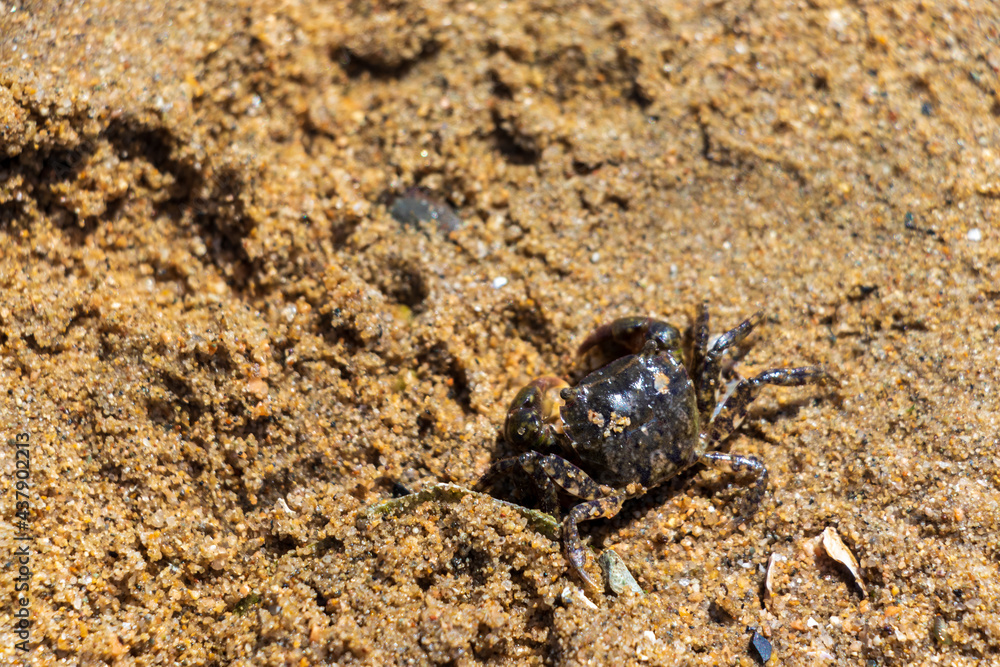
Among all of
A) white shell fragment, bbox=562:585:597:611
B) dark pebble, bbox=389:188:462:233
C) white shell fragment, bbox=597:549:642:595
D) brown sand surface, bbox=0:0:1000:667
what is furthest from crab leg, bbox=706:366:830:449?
dark pebble, bbox=389:188:462:233

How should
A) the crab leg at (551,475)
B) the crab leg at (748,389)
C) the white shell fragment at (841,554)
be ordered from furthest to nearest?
the crab leg at (748,389), the crab leg at (551,475), the white shell fragment at (841,554)

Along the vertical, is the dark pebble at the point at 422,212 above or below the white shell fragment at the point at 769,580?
above

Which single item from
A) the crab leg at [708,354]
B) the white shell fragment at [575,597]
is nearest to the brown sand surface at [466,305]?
the white shell fragment at [575,597]

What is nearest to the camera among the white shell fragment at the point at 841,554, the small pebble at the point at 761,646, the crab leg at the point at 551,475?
the small pebble at the point at 761,646

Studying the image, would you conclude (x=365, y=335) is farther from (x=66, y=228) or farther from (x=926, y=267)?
(x=926, y=267)

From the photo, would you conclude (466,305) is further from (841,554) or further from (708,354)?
(841,554)

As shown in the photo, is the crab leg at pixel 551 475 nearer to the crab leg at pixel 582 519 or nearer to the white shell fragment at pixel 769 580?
the crab leg at pixel 582 519

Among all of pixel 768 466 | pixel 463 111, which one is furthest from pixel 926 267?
pixel 463 111

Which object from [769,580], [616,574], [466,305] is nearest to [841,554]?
A: [769,580]
